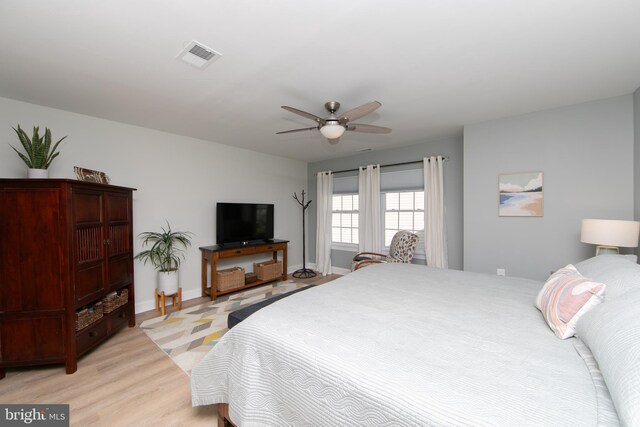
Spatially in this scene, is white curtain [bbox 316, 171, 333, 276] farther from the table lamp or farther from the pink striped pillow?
the pink striped pillow

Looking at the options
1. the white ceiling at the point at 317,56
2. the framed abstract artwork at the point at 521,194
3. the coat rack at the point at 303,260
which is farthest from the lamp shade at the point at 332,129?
the coat rack at the point at 303,260

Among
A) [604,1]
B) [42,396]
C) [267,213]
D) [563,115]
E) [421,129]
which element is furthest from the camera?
[267,213]

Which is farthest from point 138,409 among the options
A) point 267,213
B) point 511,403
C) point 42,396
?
point 267,213

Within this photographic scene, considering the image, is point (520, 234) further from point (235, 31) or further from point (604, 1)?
point (235, 31)

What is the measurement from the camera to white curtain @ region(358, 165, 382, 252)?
487 cm

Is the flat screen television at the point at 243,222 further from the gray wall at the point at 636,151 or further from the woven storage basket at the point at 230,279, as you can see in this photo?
the gray wall at the point at 636,151

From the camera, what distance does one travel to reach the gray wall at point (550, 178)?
270cm

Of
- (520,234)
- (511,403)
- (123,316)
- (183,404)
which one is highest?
(520,234)

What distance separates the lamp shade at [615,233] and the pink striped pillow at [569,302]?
52.5 inches

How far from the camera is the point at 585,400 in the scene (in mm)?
844

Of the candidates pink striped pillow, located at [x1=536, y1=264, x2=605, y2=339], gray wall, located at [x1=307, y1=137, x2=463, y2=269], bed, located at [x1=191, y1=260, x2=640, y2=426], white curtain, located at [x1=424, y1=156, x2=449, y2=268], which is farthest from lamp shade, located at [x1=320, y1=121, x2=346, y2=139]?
gray wall, located at [x1=307, y1=137, x2=463, y2=269]

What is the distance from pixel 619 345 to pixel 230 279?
13.3 feet

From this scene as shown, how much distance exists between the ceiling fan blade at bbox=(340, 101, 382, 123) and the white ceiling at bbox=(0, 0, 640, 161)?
0.96 feet

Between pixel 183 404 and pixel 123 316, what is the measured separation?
1651 mm
